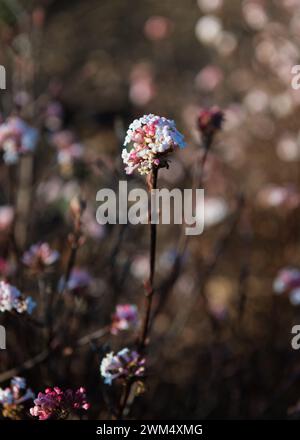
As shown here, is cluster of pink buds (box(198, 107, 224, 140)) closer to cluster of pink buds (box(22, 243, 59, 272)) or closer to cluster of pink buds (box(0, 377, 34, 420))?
cluster of pink buds (box(22, 243, 59, 272))

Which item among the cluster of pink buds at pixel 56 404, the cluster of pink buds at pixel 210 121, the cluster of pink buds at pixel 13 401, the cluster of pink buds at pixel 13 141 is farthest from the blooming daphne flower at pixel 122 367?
the cluster of pink buds at pixel 13 141

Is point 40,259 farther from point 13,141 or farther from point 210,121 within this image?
point 210,121

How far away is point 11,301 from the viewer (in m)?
1.48

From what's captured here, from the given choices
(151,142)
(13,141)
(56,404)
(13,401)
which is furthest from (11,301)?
(13,141)

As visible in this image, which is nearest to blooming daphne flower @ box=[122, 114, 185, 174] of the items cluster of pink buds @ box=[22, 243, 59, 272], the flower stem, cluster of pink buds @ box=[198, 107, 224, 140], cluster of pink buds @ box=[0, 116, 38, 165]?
the flower stem

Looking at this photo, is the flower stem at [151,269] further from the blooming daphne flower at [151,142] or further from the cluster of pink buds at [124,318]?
the cluster of pink buds at [124,318]

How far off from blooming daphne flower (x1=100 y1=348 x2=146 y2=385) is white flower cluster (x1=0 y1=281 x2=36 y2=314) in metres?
0.29

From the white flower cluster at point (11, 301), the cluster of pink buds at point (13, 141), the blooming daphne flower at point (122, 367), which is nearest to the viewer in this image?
the blooming daphne flower at point (122, 367)

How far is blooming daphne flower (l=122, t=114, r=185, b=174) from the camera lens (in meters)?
1.19

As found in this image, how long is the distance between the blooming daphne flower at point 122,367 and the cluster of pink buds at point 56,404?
4.4 inches

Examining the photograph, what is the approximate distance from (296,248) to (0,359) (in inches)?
78.8

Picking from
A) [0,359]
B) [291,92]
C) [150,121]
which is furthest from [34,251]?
[291,92]

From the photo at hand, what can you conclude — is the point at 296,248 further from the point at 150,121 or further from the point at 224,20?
the point at 150,121

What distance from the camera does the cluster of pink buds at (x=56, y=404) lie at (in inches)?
47.9
